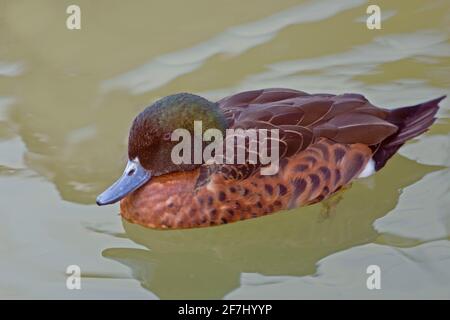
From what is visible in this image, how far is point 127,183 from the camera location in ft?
19.3

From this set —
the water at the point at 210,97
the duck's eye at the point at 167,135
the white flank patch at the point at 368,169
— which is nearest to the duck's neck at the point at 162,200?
the water at the point at 210,97

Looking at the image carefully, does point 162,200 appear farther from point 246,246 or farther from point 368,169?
point 368,169

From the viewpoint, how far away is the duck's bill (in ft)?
19.0

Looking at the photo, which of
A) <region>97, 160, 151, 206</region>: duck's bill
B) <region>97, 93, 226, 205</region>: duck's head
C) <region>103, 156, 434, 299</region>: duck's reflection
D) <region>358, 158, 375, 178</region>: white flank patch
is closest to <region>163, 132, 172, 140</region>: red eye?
<region>97, 93, 226, 205</region>: duck's head

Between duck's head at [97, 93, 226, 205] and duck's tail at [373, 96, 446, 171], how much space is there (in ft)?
3.41

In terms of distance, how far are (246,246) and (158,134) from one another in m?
0.83

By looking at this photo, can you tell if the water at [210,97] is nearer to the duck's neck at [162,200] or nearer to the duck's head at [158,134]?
the duck's neck at [162,200]

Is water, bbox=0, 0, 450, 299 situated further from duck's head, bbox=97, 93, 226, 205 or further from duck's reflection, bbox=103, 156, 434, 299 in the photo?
duck's head, bbox=97, 93, 226, 205

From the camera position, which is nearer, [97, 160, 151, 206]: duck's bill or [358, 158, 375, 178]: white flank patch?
[97, 160, 151, 206]: duck's bill

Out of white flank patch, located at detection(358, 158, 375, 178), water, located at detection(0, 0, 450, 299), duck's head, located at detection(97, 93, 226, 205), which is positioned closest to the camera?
water, located at detection(0, 0, 450, 299)

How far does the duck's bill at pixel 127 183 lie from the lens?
5801mm

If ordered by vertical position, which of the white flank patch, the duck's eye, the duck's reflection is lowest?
the duck's reflection

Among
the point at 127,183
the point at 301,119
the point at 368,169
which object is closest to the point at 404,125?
the point at 368,169

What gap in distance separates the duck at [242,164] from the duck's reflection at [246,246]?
10 centimetres
